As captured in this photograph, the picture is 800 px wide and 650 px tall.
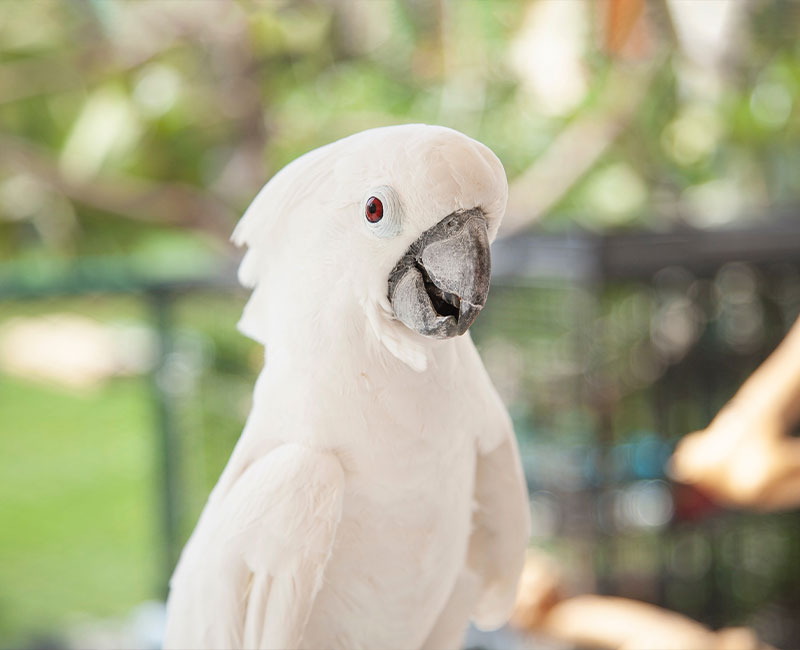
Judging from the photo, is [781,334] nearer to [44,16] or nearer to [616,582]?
[616,582]

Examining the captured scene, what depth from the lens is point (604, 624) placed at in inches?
42.5

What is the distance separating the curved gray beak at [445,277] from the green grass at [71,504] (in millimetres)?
2407

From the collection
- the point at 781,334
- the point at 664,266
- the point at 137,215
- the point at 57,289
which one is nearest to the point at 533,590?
the point at 664,266

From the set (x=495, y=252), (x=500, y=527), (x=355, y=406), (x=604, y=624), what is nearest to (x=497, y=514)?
(x=500, y=527)

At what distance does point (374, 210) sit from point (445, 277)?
60 mm

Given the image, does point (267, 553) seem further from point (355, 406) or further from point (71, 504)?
point (71, 504)

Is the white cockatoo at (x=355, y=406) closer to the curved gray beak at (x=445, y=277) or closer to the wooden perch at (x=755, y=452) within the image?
the curved gray beak at (x=445, y=277)

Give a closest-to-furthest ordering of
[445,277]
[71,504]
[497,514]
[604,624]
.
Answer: [445,277], [497,514], [604,624], [71,504]

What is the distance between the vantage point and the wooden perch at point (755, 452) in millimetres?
1097

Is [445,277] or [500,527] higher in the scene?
[445,277]

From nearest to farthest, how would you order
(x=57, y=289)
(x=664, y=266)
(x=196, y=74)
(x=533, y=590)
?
(x=533, y=590)
(x=664, y=266)
(x=57, y=289)
(x=196, y=74)

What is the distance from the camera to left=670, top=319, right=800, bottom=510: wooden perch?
43.2 inches

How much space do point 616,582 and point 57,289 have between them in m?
1.30

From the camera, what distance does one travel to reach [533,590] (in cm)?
115
